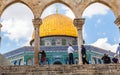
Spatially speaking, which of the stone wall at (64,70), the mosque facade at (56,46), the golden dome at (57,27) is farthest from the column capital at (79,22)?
the golden dome at (57,27)

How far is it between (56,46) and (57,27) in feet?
11.9

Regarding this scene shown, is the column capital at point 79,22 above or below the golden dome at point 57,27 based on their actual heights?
below

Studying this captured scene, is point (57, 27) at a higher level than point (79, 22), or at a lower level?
Answer: higher

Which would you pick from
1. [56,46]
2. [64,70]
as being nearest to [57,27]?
[56,46]

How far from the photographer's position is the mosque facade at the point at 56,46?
3528cm

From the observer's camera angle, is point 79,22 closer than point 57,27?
Yes

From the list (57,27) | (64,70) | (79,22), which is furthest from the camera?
(57,27)

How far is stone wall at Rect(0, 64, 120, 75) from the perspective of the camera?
12.9 metres

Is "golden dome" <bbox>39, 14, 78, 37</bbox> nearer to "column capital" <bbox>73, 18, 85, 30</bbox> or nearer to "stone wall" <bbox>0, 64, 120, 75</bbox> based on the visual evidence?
"column capital" <bbox>73, 18, 85, 30</bbox>

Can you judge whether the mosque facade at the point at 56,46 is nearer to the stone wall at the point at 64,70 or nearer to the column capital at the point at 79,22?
the column capital at the point at 79,22

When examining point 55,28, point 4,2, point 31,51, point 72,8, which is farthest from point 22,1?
point 55,28

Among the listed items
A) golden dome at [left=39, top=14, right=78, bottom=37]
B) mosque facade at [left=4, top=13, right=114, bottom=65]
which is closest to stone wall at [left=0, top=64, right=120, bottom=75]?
mosque facade at [left=4, top=13, right=114, bottom=65]

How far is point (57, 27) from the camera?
3847cm

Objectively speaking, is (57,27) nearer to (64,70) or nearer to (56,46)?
(56,46)
